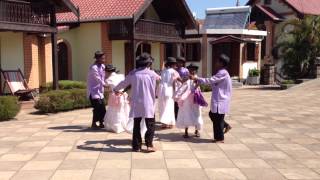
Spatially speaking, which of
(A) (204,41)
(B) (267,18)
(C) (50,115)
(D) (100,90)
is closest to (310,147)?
(D) (100,90)

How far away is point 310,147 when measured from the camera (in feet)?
25.3

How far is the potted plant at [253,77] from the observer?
27.8 metres

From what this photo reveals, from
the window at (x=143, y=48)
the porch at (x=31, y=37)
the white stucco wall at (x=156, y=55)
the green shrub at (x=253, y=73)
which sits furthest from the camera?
the green shrub at (x=253, y=73)

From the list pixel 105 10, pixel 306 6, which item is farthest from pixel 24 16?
pixel 306 6

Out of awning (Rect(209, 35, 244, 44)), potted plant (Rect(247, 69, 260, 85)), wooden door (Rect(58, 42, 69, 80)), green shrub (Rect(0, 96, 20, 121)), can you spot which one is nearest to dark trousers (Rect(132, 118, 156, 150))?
green shrub (Rect(0, 96, 20, 121))

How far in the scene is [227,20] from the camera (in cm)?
2953

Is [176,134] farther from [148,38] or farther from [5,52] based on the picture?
[148,38]

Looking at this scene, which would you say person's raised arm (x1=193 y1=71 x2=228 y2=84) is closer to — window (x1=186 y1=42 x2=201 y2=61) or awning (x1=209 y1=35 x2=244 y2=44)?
awning (x1=209 y1=35 x2=244 y2=44)

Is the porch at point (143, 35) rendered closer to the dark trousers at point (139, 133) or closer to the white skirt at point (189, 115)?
the white skirt at point (189, 115)

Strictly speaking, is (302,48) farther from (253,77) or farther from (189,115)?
(189,115)

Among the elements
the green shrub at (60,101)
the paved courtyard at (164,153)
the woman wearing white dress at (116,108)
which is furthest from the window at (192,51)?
the woman wearing white dress at (116,108)

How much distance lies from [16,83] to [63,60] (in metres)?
5.19

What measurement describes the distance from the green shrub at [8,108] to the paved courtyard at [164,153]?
26 cm

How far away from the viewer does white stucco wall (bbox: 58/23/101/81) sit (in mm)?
19250
